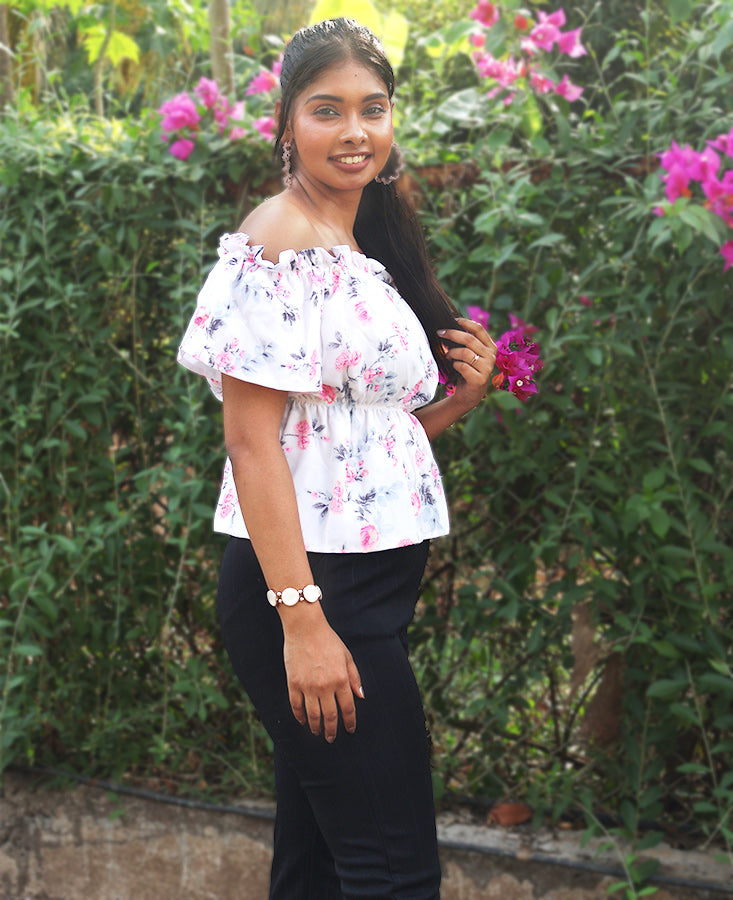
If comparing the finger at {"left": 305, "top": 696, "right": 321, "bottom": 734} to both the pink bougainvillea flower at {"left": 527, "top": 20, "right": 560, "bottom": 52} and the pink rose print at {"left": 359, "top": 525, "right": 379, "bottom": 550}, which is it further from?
the pink bougainvillea flower at {"left": 527, "top": 20, "right": 560, "bottom": 52}

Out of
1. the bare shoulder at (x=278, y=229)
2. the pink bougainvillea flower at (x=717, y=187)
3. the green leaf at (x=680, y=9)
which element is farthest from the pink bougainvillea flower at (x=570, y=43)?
the bare shoulder at (x=278, y=229)

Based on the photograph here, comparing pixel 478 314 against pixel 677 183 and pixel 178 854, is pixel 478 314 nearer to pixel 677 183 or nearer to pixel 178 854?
pixel 677 183

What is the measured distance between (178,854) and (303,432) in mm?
1872

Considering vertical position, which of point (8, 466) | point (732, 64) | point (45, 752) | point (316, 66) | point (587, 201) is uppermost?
point (732, 64)

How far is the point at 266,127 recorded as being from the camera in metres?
2.49

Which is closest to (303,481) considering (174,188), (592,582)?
(592,582)

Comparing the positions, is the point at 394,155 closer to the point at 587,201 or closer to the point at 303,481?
the point at 303,481

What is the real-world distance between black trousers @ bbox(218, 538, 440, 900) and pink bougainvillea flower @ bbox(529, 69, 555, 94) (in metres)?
1.44

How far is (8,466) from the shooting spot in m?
2.78

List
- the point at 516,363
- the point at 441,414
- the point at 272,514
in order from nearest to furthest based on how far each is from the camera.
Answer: the point at 272,514 < the point at 516,363 < the point at 441,414

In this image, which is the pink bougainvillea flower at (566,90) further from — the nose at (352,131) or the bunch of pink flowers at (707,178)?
the nose at (352,131)

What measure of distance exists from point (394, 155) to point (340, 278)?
422 millimetres

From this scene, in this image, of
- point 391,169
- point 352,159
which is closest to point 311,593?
point 352,159

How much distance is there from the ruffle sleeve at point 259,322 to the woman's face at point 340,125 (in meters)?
0.17
